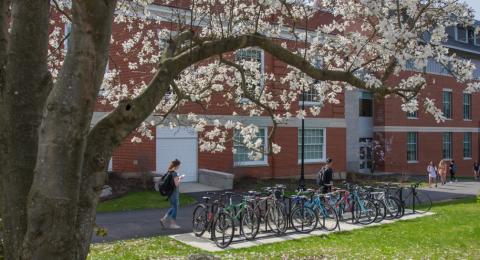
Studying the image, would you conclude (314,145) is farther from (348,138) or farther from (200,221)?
(200,221)

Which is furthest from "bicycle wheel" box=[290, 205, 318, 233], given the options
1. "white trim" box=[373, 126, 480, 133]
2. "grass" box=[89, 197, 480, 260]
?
"white trim" box=[373, 126, 480, 133]

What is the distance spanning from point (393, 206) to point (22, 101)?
14294mm

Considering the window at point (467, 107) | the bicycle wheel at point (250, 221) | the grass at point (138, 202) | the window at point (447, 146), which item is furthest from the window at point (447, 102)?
the bicycle wheel at point (250, 221)

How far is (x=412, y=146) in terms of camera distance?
4262cm

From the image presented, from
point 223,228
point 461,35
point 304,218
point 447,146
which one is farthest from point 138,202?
point 461,35

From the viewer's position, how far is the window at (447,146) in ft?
150

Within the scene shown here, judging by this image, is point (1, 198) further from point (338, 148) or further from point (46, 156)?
point (338, 148)

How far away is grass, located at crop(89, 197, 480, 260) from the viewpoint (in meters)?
10.2

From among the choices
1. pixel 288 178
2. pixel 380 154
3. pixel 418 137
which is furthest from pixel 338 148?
pixel 418 137

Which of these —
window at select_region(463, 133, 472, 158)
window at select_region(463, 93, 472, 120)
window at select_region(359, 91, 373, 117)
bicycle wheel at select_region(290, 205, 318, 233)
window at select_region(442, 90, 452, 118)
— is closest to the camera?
bicycle wheel at select_region(290, 205, 318, 233)

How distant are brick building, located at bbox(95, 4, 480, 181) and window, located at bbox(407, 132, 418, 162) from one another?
0.05 metres

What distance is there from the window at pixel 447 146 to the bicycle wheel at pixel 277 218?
117ft

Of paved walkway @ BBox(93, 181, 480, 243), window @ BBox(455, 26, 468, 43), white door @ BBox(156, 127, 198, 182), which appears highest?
window @ BBox(455, 26, 468, 43)

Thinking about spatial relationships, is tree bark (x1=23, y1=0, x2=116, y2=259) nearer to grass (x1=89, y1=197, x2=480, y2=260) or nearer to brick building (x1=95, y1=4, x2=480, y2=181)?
grass (x1=89, y1=197, x2=480, y2=260)
